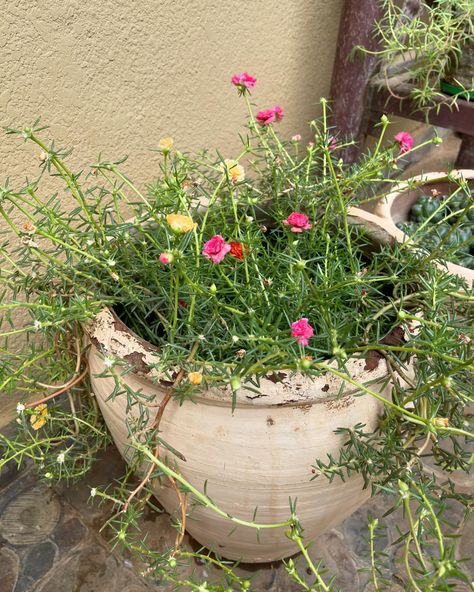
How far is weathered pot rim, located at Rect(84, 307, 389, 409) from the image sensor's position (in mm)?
865

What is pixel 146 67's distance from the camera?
1.55m

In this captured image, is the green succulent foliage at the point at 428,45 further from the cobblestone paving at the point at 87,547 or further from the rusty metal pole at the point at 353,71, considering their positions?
the cobblestone paving at the point at 87,547

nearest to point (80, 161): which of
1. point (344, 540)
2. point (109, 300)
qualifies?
point (109, 300)

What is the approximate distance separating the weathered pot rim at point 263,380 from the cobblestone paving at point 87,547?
0.54 m

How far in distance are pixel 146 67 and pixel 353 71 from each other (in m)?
0.86

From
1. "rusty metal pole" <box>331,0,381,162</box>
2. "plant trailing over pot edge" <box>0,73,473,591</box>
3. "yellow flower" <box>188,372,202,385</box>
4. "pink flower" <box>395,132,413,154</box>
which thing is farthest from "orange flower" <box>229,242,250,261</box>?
"rusty metal pole" <box>331,0,381,162</box>

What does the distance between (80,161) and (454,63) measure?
4.50 feet

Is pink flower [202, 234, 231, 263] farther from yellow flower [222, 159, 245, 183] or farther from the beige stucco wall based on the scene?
the beige stucco wall

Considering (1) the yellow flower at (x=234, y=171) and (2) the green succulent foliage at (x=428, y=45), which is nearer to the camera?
(1) the yellow flower at (x=234, y=171)

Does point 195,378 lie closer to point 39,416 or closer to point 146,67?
point 39,416

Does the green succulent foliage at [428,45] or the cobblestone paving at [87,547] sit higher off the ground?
the green succulent foliage at [428,45]

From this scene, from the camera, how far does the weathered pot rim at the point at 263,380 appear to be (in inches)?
34.1

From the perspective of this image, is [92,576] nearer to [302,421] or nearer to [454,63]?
[302,421]

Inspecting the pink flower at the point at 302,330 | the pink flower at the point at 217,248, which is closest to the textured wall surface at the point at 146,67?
the pink flower at the point at 217,248
